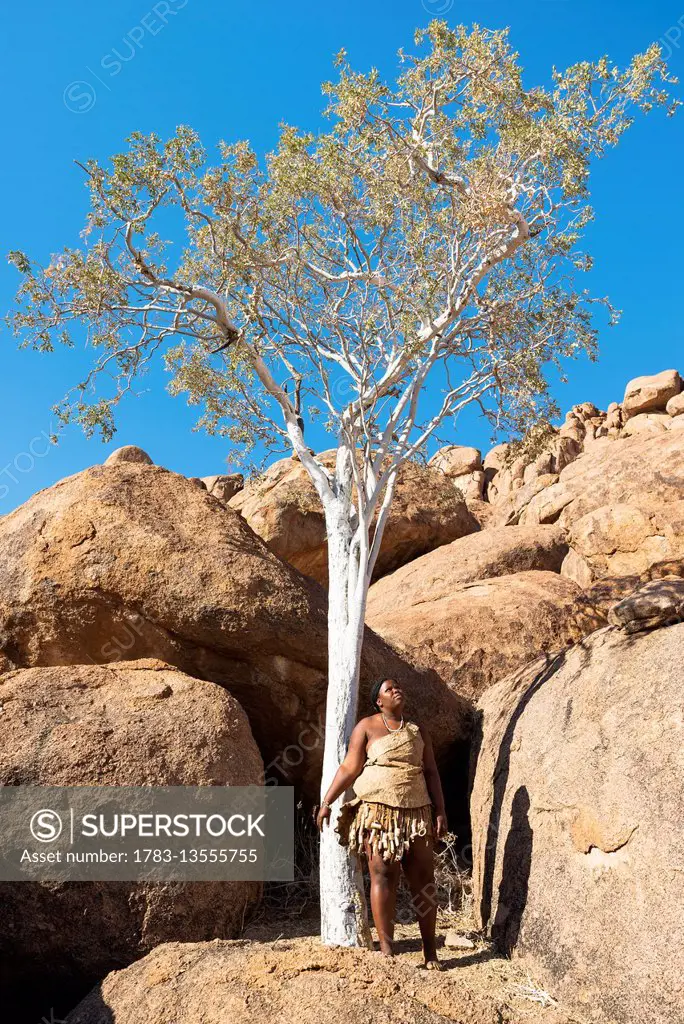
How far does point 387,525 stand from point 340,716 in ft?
32.1

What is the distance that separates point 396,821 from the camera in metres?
6.54

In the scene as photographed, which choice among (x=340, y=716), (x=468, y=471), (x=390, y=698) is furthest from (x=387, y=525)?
(x=468, y=471)

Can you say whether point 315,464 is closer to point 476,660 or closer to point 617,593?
point 476,660

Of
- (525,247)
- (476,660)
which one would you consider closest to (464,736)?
(476,660)

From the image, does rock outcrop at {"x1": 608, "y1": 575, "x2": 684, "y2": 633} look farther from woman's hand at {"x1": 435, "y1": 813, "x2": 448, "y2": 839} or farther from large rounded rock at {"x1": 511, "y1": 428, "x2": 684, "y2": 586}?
large rounded rock at {"x1": 511, "y1": 428, "x2": 684, "y2": 586}

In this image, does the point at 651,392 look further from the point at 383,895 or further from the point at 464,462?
the point at 383,895

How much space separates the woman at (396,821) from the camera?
21.3 feet

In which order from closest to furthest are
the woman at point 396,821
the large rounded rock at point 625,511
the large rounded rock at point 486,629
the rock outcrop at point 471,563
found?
1. the woman at point 396,821
2. the large rounded rock at point 486,629
3. the large rounded rock at point 625,511
4. the rock outcrop at point 471,563

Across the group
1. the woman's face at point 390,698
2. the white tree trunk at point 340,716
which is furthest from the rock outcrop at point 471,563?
the woman's face at point 390,698

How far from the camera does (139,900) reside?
21.8ft

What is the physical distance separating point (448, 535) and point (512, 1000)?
1355 centimetres

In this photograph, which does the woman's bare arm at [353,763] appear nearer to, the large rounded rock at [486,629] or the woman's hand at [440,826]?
the woman's hand at [440,826]

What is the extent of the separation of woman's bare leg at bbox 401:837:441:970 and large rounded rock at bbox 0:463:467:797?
2.96m

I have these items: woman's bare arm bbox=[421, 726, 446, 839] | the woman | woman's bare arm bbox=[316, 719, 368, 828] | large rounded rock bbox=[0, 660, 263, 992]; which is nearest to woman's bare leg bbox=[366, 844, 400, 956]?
the woman
